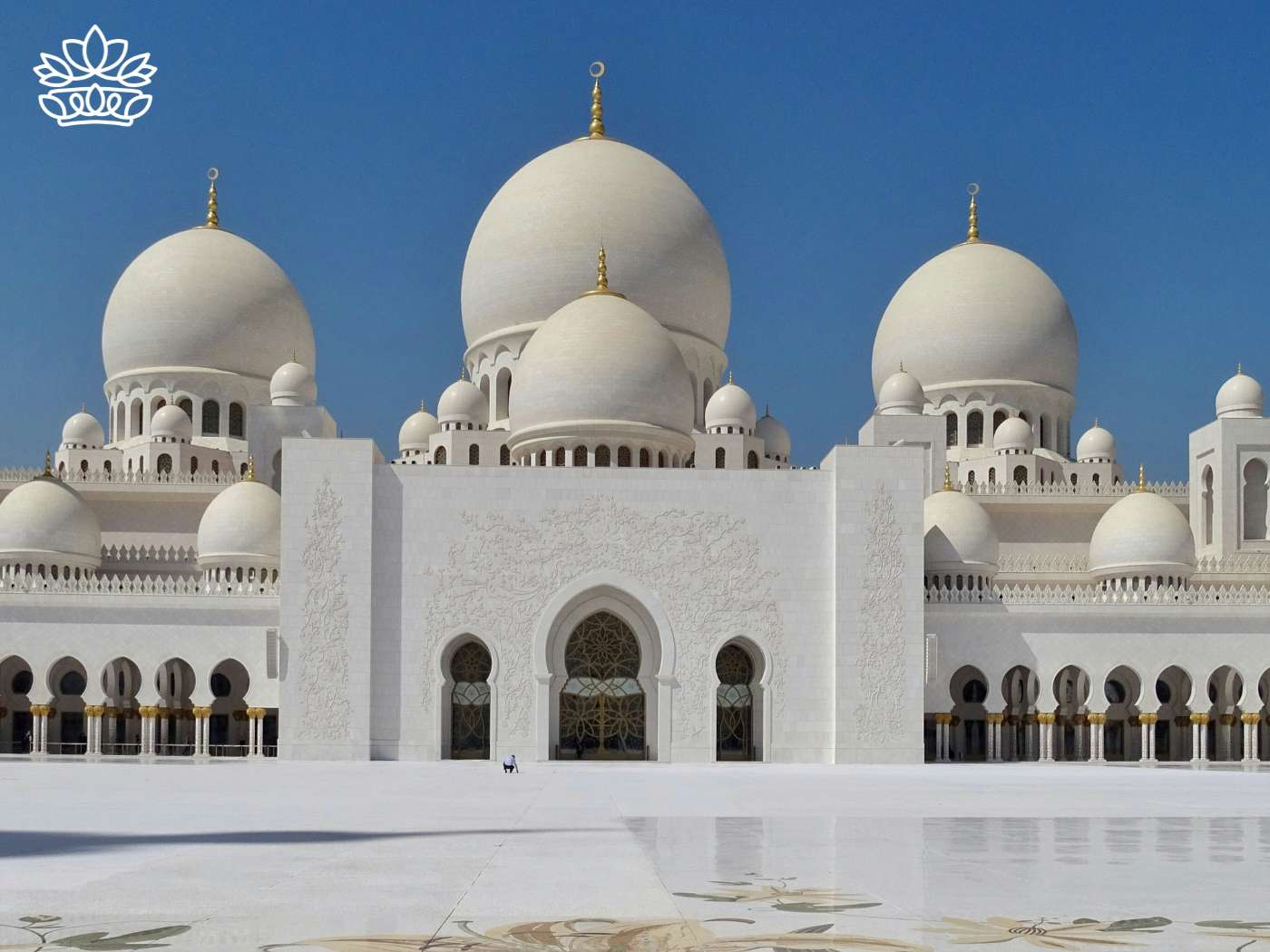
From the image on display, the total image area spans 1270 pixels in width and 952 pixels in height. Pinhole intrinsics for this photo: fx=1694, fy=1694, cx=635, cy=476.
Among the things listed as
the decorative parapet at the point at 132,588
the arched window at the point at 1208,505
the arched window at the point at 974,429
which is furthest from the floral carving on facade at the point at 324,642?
the arched window at the point at 1208,505

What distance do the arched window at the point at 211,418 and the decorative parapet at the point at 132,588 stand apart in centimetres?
684

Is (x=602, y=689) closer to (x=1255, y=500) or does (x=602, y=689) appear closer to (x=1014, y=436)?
(x=1014, y=436)

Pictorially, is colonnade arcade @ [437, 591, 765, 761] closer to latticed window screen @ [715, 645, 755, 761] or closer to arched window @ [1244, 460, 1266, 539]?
latticed window screen @ [715, 645, 755, 761]

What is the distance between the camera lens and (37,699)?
26.7 m

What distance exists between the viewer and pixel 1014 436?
111 feet

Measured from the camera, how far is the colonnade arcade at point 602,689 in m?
25.5

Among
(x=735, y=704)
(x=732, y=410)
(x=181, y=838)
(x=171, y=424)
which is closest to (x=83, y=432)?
(x=171, y=424)

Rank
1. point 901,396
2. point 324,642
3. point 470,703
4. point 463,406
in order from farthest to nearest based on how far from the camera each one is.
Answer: point 901,396, point 463,406, point 470,703, point 324,642

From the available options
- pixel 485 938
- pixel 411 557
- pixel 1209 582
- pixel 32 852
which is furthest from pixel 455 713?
pixel 485 938

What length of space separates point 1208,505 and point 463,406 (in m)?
14.6

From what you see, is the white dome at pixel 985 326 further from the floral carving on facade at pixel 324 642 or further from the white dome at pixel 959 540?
the floral carving on facade at pixel 324 642

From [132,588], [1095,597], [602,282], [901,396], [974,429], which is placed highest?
[602,282]

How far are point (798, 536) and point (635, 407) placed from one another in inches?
142

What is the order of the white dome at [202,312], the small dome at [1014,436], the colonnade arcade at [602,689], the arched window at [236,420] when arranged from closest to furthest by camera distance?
the colonnade arcade at [602,689]
the small dome at [1014,436]
the white dome at [202,312]
the arched window at [236,420]
